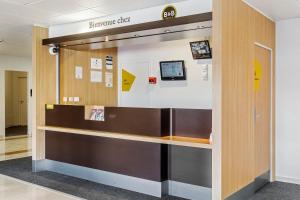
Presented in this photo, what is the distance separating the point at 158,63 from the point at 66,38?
6.11 feet

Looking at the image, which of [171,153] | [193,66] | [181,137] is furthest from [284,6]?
[171,153]

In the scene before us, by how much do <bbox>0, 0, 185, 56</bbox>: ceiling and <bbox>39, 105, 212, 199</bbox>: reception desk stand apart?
5.15 feet

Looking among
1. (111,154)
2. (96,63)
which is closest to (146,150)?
(111,154)

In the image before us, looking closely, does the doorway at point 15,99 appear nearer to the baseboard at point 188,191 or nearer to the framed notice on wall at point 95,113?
the framed notice on wall at point 95,113

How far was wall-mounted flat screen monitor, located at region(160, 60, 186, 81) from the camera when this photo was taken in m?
5.74

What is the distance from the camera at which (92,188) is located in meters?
4.73

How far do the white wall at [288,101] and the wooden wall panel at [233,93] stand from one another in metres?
0.82

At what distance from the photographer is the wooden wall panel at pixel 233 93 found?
3500 millimetres

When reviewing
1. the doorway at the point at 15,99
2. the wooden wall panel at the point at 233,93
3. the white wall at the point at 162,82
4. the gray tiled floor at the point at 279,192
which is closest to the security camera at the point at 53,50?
the white wall at the point at 162,82

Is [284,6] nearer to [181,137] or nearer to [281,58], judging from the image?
[281,58]

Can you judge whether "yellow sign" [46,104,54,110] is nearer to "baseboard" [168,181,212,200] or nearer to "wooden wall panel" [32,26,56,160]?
"wooden wall panel" [32,26,56,160]

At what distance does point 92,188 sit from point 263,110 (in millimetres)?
3005

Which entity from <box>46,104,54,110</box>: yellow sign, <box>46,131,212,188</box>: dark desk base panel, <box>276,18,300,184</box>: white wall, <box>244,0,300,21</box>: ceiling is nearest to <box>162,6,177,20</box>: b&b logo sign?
<box>244,0,300,21</box>: ceiling

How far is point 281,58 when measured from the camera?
17.1ft
